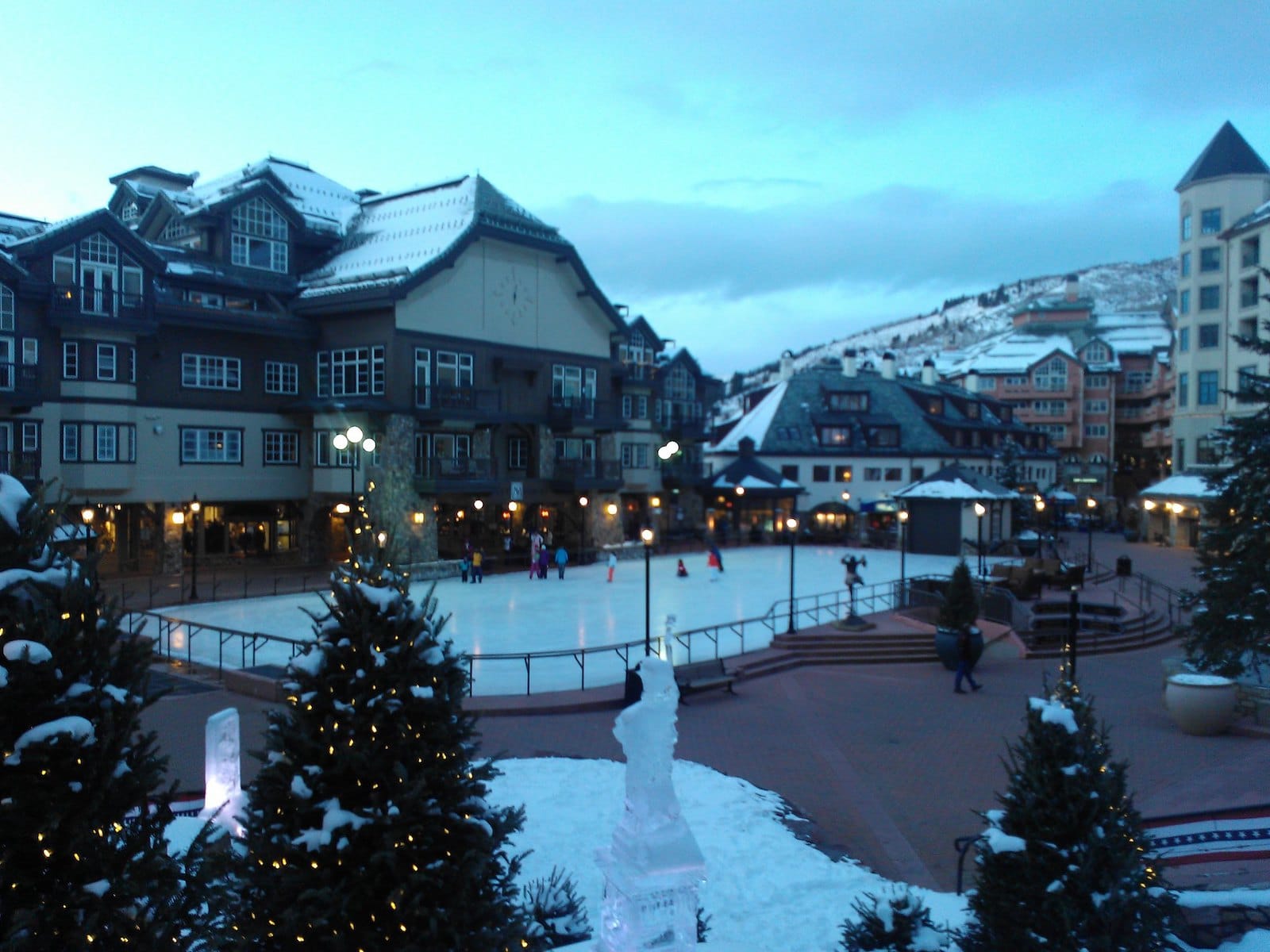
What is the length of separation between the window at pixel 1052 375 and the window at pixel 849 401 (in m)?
23.9

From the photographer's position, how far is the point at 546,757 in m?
13.6

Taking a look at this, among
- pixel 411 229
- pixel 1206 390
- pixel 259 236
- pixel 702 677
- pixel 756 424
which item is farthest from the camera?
pixel 756 424

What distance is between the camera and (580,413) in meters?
42.2

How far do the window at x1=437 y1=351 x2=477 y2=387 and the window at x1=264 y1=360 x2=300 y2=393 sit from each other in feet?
18.8

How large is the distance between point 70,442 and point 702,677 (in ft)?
79.2

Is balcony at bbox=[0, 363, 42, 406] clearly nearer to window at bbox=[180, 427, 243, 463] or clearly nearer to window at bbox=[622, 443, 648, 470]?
window at bbox=[180, 427, 243, 463]

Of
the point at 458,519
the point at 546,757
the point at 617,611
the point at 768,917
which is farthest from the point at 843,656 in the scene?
the point at 458,519

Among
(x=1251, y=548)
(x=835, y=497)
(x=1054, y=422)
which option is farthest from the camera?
(x=1054, y=422)

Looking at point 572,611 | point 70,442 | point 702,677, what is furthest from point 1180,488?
point 70,442

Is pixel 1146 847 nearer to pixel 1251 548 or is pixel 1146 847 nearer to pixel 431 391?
pixel 1251 548

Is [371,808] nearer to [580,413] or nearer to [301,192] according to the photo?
[580,413]

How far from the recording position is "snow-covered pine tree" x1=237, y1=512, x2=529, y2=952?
5031mm

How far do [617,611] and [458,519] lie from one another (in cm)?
1716

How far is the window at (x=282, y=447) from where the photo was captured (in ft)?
122
